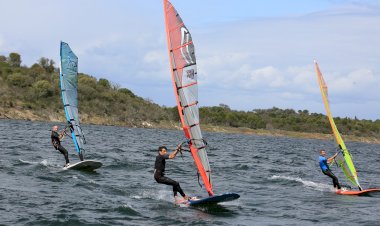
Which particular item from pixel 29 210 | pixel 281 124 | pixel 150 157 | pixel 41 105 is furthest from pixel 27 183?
pixel 281 124

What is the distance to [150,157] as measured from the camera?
35344 millimetres

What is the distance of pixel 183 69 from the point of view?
53.5ft

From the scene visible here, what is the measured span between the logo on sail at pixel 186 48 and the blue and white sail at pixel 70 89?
9544mm

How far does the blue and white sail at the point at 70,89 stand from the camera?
24.5 m

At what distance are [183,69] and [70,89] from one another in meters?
9.91

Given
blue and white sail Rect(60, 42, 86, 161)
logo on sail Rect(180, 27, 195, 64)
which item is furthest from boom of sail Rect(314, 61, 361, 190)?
blue and white sail Rect(60, 42, 86, 161)

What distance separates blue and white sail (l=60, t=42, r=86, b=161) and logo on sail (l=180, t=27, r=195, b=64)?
376 inches

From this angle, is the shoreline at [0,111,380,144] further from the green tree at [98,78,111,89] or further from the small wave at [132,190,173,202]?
the small wave at [132,190,173,202]

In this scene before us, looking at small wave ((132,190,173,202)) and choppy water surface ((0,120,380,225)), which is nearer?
choppy water surface ((0,120,380,225))

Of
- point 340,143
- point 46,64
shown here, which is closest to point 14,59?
point 46,64

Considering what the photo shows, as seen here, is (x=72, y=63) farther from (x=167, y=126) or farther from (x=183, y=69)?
(x=167, y=126)

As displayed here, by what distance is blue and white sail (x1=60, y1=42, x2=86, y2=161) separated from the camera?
24.5 m

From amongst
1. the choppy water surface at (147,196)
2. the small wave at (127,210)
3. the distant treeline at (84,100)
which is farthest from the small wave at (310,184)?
the distant treeline at (84,100)

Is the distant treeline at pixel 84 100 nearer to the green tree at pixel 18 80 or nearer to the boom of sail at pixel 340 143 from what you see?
the green tree at pixel 18 80
